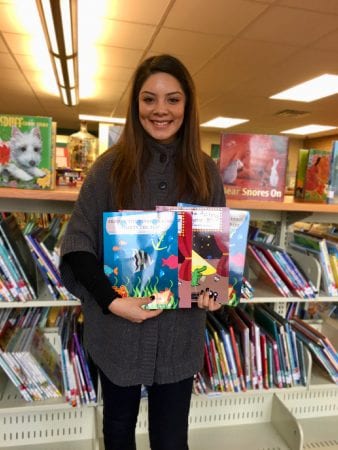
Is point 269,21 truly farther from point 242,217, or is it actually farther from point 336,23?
point 242,217

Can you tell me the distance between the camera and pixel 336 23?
2635 mm

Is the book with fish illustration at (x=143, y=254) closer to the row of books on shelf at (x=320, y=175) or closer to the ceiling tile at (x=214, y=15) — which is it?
the row of books on shelf at (x=320, y=175)

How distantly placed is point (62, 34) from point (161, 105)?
7.40ft

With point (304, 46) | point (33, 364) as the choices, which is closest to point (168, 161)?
point (33, 364)

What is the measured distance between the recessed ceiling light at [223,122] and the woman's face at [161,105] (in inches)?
252

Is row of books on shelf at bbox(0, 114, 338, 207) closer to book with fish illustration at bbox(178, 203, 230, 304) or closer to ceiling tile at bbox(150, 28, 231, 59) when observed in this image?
book with fish illustration at bbox(178, 203, 230, 304)

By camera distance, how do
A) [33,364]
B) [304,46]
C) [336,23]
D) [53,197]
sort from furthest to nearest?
[304,46] → [336,23] → [33,364] → [53,197]

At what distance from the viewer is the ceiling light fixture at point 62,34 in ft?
7.36

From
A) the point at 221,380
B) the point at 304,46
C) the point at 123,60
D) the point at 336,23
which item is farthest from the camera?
the point at 123,60

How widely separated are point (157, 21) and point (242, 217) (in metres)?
2.28

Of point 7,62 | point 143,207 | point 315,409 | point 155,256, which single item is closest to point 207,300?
point 155,256

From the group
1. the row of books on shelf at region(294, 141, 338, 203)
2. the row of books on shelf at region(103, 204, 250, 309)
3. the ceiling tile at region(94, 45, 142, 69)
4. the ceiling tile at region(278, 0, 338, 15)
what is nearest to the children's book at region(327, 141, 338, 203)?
the row of books on shelf at region(294, 141, 338, 203)

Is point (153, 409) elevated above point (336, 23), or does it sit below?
below

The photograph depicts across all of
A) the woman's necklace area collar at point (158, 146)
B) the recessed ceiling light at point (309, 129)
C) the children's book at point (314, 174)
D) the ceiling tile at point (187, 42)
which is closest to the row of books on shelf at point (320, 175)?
the children's book at point (314, 174)
